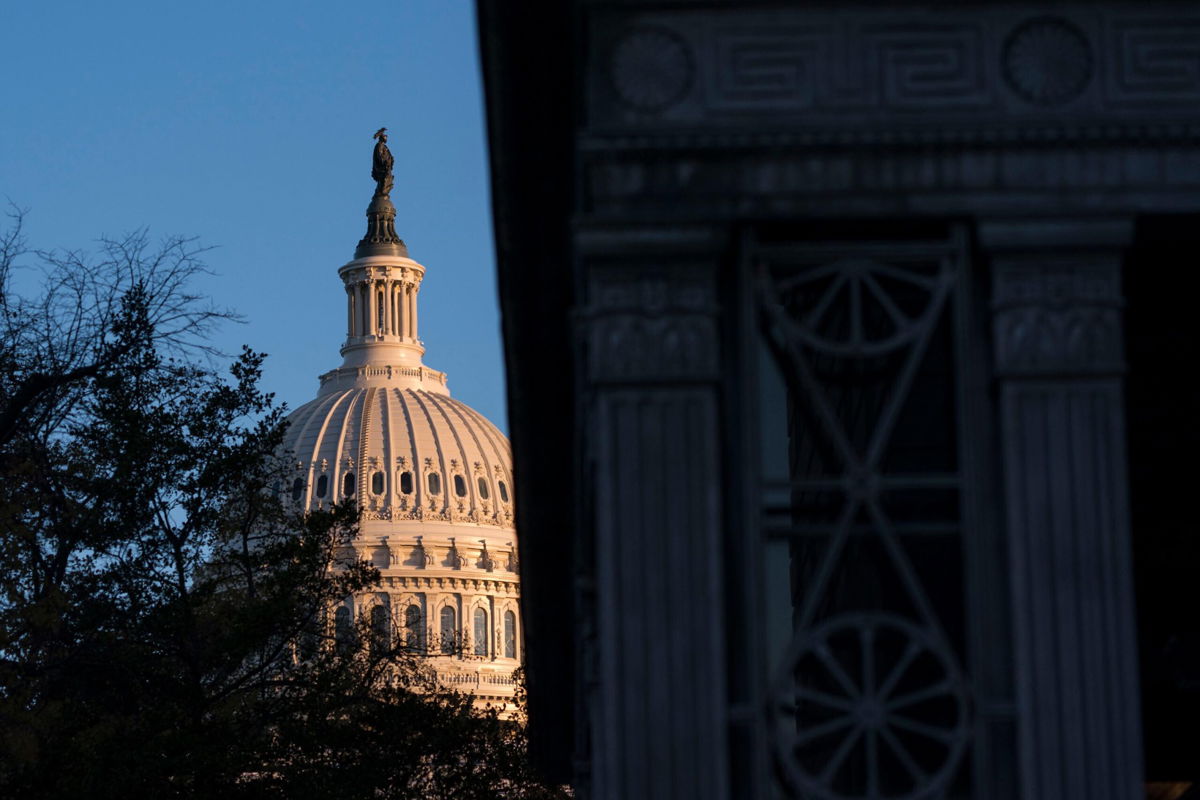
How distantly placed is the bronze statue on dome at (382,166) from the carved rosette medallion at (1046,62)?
564 feet

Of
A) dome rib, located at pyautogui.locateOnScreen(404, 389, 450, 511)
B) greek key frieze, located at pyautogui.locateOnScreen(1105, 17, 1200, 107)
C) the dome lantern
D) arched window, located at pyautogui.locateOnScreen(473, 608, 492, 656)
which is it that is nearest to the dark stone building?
greek key frieze, located at pyautogui.locateOnScreen(1105, 17, 1200, 107)

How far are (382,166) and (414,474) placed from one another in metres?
29.9

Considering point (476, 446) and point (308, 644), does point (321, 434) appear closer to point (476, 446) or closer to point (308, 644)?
point (476, 446)

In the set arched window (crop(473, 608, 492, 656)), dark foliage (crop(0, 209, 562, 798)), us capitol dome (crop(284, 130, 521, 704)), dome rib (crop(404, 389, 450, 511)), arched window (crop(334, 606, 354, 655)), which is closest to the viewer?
dark foliage (crop(0, 209, 562, 798))

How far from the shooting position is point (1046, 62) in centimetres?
941

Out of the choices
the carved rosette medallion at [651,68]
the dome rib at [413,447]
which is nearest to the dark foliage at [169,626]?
the carved rosette medallion at [651,68]

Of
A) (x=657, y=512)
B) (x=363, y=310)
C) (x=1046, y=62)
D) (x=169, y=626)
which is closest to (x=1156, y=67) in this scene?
(x=1046, y=62)

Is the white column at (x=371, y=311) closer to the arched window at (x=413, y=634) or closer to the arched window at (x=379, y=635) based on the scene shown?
the arched window at (x=413, y=634)

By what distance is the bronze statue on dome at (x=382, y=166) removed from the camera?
596ft

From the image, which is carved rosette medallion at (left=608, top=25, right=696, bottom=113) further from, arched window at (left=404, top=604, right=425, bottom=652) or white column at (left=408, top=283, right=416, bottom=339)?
white column at (left=408, top=283, right=416, bottom=339)

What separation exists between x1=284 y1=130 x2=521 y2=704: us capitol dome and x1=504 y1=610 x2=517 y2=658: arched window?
103 millimetres

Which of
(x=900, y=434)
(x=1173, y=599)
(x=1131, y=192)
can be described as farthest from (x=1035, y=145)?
(x=1173, y=599)

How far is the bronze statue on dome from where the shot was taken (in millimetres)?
Answer: 181762

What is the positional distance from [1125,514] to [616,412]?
213 centimetres
